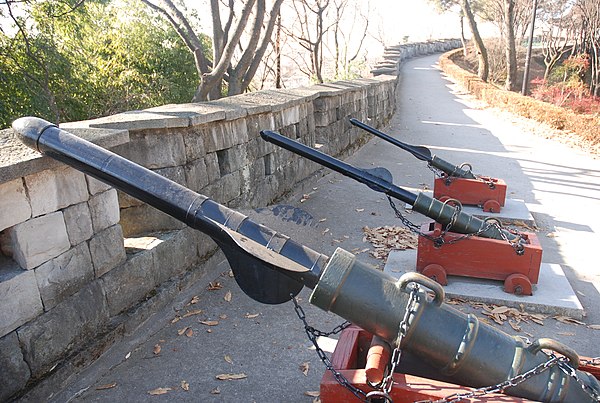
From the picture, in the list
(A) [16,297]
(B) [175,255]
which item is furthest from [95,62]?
(A) [16,297]

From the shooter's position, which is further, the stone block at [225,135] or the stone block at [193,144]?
the stone block at [225,135]

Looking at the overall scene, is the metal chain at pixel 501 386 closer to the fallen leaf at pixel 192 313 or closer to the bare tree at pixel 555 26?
the fallen leaf at pixel 192 313

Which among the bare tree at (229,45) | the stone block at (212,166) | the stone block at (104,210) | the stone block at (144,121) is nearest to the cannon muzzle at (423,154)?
the stone block at (212,166)

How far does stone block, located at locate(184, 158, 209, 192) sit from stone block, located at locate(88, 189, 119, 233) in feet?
3.29

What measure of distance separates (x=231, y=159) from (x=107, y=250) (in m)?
2.02

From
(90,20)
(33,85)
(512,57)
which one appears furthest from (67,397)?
(512,57)

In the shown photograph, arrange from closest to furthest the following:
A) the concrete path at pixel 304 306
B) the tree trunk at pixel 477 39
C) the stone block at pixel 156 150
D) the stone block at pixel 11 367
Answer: the stone block at pixel 11 367 < the concrete path at pixel 304 306 < the stone block at pixel 156 150 < the tree trunk at pixel 477 39

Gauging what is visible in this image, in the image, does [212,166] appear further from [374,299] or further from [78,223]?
[374,299]

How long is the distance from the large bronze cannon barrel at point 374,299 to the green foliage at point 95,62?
8.59 m

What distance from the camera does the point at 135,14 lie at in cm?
1327

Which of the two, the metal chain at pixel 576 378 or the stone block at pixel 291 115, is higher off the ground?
the stone block at pixel 291 115

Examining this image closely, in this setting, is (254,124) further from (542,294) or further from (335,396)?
(335,396)

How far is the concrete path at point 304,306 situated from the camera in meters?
3.13

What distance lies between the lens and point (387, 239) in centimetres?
591
